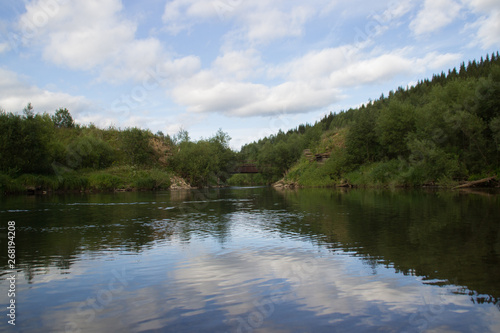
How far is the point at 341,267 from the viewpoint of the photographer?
30.1 ft

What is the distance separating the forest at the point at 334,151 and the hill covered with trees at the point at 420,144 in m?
0.13

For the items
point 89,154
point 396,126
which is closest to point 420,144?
point 396,126

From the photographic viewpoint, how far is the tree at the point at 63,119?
84250mm

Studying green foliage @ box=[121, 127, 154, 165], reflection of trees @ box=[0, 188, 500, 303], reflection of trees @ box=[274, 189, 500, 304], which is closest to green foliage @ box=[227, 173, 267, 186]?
green foliage @ box=[121, 127, 154, 165]

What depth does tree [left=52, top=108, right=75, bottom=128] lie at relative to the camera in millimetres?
84250

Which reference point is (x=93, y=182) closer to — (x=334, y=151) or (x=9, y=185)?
(x=9, y=185)

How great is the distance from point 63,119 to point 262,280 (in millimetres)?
90976

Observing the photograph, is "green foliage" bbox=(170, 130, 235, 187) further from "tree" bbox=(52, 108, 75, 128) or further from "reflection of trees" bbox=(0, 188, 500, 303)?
"reflection of trees" bbox=(0, 188, 500, 303)

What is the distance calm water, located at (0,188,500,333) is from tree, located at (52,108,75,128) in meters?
78.7

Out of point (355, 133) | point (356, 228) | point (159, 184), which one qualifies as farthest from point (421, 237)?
point (159, 184)

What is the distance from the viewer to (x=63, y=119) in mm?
85500

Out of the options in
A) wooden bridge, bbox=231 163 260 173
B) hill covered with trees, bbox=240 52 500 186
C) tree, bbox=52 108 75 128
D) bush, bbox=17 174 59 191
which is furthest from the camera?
wooden bridge, bbox=231 163 260 173

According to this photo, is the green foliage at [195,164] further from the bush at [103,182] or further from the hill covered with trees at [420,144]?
the bush at [103,182]

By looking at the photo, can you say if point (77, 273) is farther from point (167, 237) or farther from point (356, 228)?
point (356, 228)
